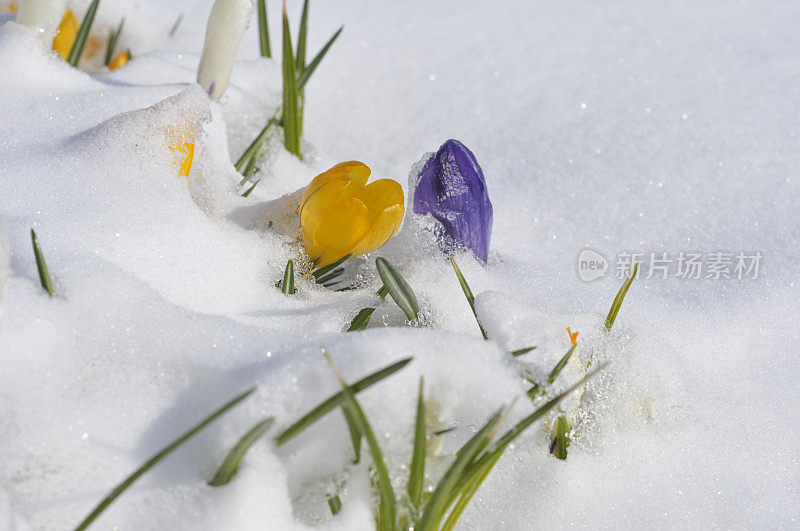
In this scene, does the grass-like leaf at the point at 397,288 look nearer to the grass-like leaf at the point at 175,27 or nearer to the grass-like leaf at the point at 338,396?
the grass-like leaf at the point at 338,396

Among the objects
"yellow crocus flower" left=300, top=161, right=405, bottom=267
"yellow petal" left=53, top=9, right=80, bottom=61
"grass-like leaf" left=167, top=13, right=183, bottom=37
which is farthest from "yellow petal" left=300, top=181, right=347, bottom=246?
"grass-like leaf" left=167, top=13, right=183, bottom=37

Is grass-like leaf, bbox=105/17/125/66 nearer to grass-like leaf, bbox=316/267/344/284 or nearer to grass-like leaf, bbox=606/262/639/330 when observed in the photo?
grass-like leaf, bbox=316/267/344/284

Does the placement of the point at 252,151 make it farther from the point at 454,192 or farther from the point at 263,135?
the point at 454,192

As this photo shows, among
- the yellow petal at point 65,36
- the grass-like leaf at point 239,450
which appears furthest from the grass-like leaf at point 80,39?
the grass-like leaf at point 239,450

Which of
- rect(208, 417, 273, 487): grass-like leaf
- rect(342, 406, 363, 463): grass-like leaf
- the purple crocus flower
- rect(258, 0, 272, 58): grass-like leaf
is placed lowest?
rect(208, 417, 273, 487): grass-like leaf

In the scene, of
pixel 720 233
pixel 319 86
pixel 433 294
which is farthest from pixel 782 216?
pixel 319 86
